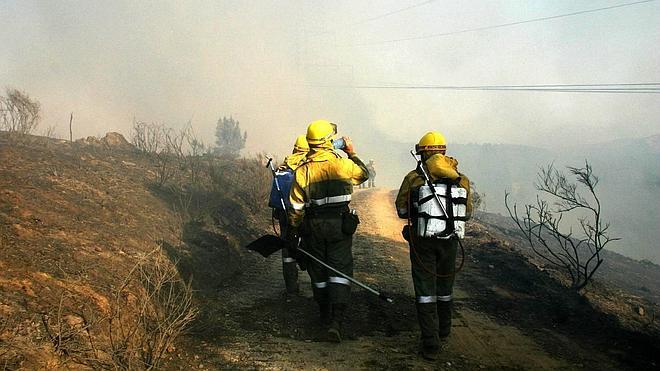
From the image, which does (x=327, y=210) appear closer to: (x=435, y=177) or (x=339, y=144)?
(x=339, y=144)

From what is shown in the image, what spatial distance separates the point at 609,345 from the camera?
14.9ft

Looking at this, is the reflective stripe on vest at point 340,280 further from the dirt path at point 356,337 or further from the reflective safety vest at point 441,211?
the reflective safety vest at point 441,211

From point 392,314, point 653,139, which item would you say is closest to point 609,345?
point 392,314

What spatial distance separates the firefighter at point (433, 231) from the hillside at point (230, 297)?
1.32 feet

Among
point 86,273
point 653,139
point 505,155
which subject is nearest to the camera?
point 86,273

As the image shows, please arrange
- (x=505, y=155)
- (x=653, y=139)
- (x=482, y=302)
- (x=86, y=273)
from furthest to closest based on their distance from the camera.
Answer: (x=505, y=155)
(x=653, y=139)
(x=482, y=302)
(x=86, y=273)

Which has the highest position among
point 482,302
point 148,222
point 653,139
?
point 653,139

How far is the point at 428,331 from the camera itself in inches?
162

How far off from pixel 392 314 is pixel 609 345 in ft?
7.83

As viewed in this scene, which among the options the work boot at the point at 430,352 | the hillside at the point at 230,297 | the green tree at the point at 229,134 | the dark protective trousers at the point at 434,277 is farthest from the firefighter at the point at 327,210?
the green tree at the point at 229,134

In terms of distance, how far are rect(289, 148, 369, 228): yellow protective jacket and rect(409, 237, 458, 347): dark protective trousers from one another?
3.14 ft

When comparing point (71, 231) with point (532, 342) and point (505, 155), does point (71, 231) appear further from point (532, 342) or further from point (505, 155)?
point (505, 155)

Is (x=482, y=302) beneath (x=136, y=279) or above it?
beneath

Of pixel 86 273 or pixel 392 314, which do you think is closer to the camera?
pixel 86 273
